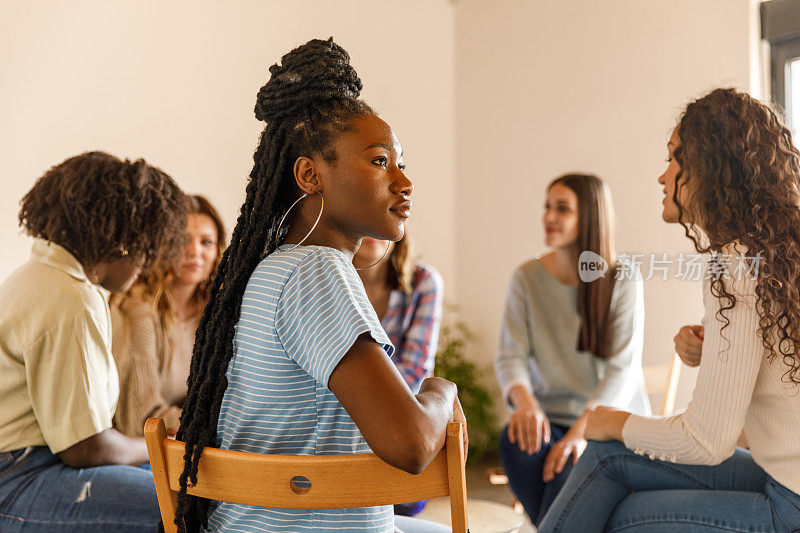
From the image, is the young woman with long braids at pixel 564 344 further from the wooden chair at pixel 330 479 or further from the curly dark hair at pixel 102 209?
the wooden chair at pixel 330 479

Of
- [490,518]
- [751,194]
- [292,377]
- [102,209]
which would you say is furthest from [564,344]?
[292,377]

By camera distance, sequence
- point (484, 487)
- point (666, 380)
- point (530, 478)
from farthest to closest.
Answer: point (484, 487), point (666, 380), point (530, 478)

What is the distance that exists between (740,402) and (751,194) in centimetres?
40

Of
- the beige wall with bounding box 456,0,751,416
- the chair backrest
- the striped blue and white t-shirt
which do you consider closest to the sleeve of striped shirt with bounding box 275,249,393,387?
the striped blue and white t-shirt

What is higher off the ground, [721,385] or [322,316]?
[322,316]

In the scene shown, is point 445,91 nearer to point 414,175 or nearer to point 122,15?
point 414,175

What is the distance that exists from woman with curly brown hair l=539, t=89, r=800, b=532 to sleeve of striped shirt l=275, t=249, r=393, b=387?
27.2 inches

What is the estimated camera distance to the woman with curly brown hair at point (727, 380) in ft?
4.12

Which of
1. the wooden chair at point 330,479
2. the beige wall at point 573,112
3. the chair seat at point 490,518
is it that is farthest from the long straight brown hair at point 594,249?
the wooden chair at point 330,479

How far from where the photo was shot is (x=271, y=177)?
3.68 feet

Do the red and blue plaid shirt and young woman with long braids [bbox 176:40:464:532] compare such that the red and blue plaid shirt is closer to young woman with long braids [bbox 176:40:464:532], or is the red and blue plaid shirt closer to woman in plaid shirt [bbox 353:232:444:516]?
woman in plaid shirt [bbox 353:232:444:516]

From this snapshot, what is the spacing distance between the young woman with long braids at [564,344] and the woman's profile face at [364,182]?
128cm

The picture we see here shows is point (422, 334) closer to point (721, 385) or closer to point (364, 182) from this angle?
point (721, 385)

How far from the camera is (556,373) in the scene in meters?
2.48
